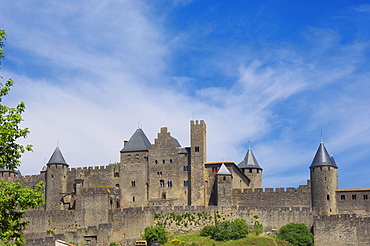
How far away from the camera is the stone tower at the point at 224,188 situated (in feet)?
212

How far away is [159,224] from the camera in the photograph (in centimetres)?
6369

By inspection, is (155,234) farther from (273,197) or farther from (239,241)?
(273,197)

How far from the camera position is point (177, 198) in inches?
2699

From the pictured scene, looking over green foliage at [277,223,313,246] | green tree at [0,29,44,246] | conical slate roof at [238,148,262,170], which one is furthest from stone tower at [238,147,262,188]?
green tree at [0,29,44,246]

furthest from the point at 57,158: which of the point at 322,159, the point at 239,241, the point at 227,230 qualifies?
the point at 322,159

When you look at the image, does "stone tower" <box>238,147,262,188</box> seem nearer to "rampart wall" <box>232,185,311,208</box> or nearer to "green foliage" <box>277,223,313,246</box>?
"rampart wall" <box>232,185,311,208</box>

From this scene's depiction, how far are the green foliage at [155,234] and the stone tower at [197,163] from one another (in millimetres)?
6719

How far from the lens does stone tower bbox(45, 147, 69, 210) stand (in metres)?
72.0

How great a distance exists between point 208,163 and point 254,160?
331 inches

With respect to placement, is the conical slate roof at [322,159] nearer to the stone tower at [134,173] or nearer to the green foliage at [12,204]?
the stone tower at [134,173]

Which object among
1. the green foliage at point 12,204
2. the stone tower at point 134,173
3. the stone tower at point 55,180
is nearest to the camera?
the green foliage at point 12,204

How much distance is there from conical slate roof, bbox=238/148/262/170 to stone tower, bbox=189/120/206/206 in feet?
24.6

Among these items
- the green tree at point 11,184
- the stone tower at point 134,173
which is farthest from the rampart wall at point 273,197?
the green tree at point 11,184

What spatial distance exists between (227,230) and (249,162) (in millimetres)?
14844
